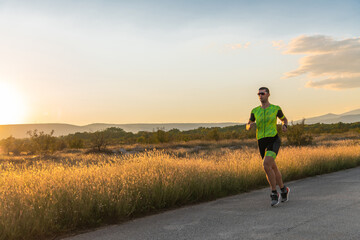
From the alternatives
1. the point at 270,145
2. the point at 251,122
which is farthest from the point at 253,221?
the point at 251,122

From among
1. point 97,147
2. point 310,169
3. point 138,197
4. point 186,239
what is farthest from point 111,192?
point 97,147

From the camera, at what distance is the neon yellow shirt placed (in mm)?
7180

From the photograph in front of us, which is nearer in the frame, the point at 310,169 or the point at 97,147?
the point at 310,169

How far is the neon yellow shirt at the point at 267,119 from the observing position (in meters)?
7.18

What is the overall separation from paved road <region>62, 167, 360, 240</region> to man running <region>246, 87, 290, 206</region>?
574 mm

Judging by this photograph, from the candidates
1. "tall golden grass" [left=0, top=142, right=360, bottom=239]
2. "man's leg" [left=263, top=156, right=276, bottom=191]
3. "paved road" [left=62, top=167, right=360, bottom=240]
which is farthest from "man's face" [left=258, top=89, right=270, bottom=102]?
"tall golden grass" [left=0, top=142, right=360, bottom=239]

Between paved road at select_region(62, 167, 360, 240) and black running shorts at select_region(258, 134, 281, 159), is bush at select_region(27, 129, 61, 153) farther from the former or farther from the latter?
black running shorts at select_region(258, 134, 281, 159)

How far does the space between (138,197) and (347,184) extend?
6.30m

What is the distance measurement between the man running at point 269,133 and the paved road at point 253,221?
0.57 m

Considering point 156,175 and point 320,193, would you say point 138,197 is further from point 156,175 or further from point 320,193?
point 320,193

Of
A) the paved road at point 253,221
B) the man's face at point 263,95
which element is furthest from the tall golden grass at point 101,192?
the man's face at point 263,95

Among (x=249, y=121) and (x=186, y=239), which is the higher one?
(x=249, y=121)

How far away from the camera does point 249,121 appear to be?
7.60 metres

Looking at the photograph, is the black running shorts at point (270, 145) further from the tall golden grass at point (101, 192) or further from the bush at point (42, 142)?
the bush at point (42, 142)
